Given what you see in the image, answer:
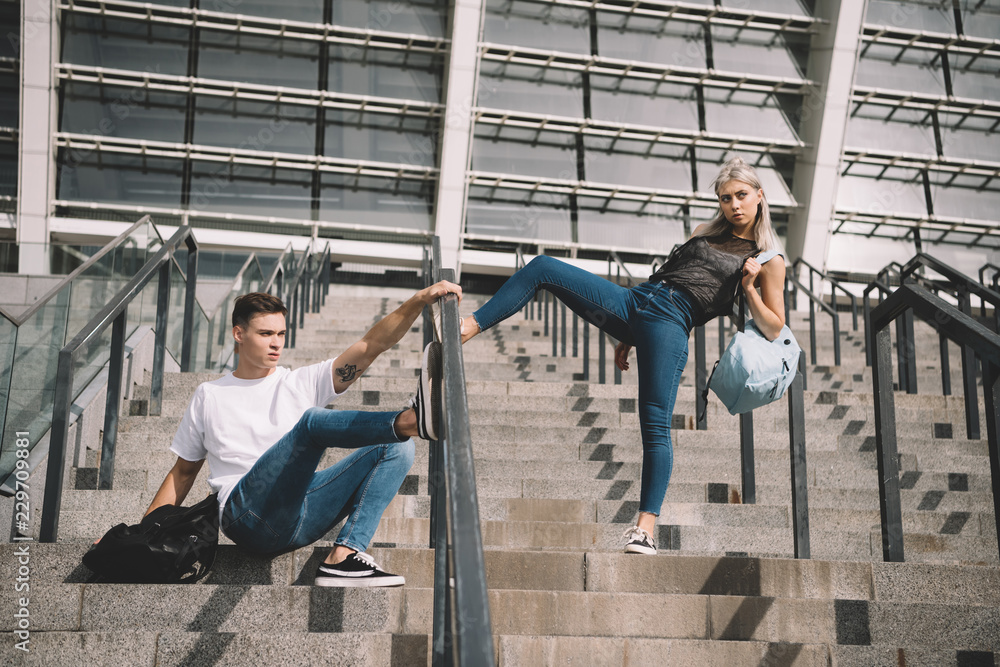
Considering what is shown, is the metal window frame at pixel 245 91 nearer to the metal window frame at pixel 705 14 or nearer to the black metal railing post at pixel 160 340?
the metal window frame at pixel 705 14

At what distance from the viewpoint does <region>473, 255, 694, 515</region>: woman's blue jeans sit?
→ 3242 millimetres

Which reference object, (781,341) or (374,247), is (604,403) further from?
(374,247)

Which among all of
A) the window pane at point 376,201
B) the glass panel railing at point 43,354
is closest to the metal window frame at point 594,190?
the window pane at point 376,201

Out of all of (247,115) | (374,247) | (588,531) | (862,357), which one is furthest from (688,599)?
(247,115)

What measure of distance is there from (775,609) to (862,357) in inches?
268

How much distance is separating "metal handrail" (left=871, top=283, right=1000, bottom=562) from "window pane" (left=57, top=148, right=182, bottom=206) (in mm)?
17256

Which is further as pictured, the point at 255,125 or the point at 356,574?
the point at 255,125

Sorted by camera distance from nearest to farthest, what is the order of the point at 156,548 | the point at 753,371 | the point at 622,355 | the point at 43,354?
the point at 156,548 < the point at 753,371 < the point at 622,355 < the point at 43,354

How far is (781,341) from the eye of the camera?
3.32 metres

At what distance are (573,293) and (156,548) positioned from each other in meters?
1.57

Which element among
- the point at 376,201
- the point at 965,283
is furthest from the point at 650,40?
the point at 965,283

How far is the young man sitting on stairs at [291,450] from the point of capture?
278cm

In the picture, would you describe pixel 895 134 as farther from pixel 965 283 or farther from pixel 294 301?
pixel 294 301

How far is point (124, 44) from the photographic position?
60.5 ft
